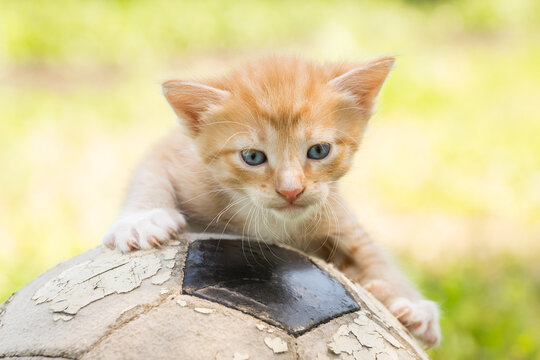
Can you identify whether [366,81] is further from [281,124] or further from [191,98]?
[191,98]

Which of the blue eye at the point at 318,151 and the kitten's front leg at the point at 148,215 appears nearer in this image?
the kitten's front leg at the point at 148,215

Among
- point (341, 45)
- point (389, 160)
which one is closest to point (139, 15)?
point (341, 45)

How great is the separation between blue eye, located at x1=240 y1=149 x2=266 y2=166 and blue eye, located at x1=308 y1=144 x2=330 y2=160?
160 mm

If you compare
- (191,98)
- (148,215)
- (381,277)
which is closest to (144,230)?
(148,215)

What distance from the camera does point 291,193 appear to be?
2.06 m

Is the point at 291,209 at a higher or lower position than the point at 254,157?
lower

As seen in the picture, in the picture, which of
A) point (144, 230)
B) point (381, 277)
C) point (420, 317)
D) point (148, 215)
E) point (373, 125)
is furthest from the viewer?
point (373, 125)

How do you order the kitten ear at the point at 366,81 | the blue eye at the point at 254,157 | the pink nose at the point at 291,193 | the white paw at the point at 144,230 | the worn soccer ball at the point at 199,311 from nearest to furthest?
the worn soccer ball at the point at 199,311 → the white paw at the point at 144,230 → the pink nose at the point at 291,193 → the blue eye at the point at 254,157 → the kitten ear at the point at 366,81

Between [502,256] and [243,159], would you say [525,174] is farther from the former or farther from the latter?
[243,159]

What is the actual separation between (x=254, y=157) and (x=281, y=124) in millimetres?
145

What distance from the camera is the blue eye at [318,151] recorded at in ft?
7.13

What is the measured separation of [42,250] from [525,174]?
11.1ft

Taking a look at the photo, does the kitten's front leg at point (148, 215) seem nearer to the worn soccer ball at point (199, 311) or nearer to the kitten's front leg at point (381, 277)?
the worn soccer ball at point (199, 311)

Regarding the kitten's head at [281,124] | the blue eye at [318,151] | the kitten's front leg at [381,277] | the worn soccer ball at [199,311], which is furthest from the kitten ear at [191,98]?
the kitten's front leg at [381,277]
